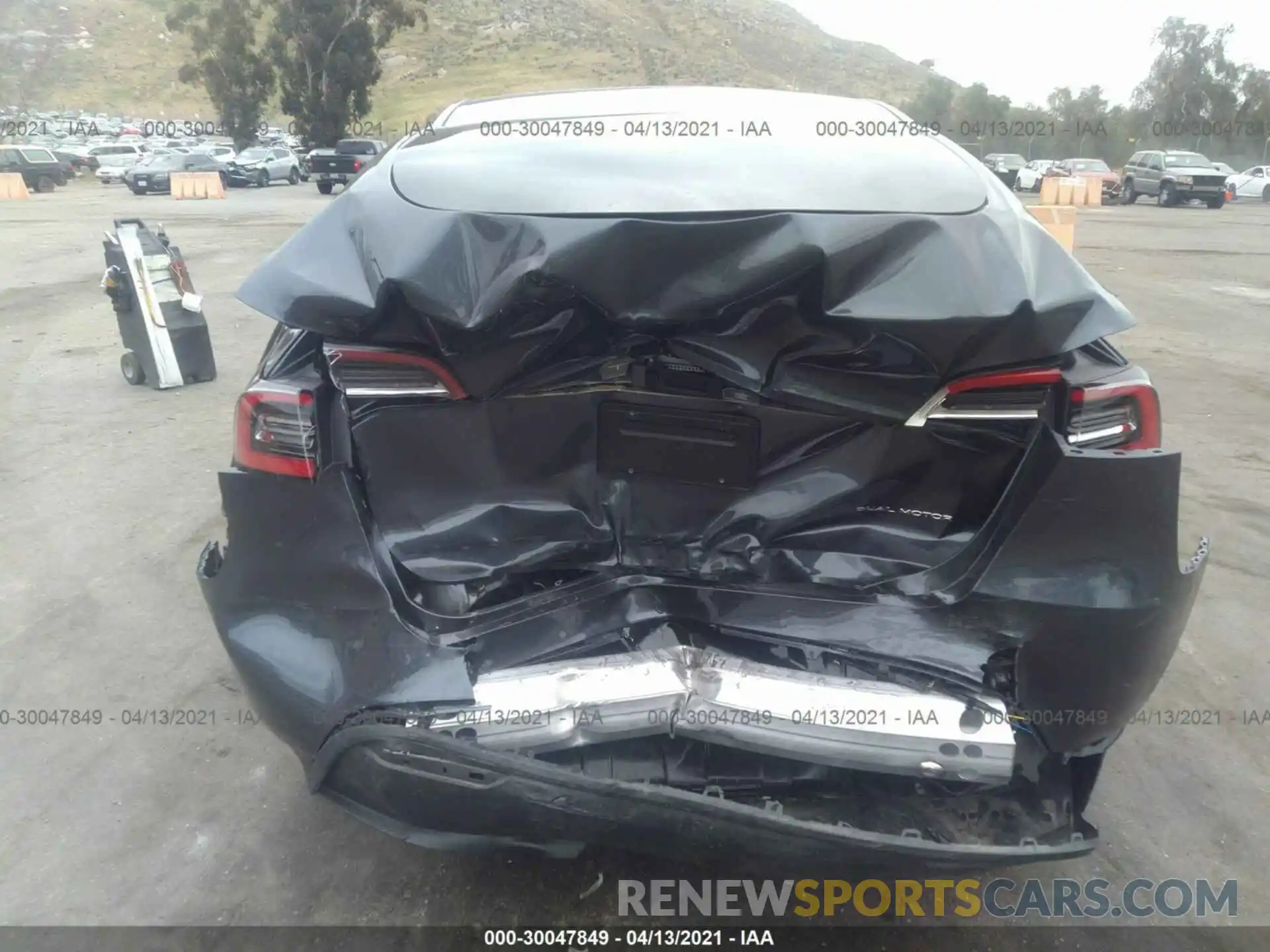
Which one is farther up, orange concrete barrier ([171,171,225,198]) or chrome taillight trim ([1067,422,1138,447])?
chrome taillight trim ([1067,422,1138,447])

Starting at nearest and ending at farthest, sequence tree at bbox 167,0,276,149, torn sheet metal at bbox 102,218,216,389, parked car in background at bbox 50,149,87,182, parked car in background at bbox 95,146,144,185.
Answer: torn sheet metal at bbox 102,218,216,389
parked car in background at bbox 95,146,144,185
parked car in background at bbox 50,149,87,182
tree at bbox 167,0,276,149

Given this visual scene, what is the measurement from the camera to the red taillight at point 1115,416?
2.05 metres

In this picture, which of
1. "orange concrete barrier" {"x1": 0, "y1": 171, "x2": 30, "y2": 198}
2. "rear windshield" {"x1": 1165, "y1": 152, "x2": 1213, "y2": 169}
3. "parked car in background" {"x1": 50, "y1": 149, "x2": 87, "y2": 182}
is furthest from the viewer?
"parked car in background" {"x1": 50, "y1": 149, "x2": 87, "y2": 182}

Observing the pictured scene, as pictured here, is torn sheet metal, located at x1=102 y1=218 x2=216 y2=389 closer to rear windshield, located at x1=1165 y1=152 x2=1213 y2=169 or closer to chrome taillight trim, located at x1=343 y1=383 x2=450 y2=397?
chrome taillight trim, located at x1=343 y1=383 x2=450 y2=397

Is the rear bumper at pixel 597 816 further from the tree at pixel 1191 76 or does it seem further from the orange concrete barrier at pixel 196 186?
the tree at pixel 1191 76

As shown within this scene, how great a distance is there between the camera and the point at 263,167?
106ft

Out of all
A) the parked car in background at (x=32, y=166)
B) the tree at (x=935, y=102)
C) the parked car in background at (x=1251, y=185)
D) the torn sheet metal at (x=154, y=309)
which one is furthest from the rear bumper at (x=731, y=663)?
the tree at (x=935, y=102)

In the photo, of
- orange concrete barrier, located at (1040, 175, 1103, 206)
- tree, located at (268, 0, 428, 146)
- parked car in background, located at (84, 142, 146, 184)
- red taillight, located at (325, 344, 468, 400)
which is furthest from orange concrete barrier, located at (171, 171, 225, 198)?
red taillight, located at (325, 344, 468, 400)

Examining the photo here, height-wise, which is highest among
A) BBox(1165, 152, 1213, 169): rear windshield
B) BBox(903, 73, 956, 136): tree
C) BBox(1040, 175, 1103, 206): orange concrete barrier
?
BBox(1165, 152, 1213, 169): rear windshield

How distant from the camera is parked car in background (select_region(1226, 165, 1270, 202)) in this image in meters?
31.9

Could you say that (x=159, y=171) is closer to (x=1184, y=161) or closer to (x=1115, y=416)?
(x=1184, y=161)

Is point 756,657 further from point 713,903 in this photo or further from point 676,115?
point 676,115

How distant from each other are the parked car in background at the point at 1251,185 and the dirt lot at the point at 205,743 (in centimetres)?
3124

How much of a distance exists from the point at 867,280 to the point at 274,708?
5.03ft
